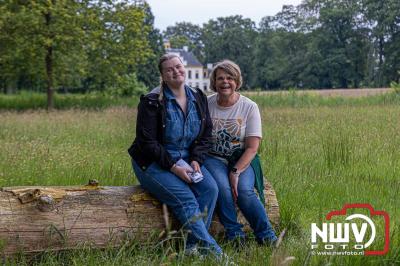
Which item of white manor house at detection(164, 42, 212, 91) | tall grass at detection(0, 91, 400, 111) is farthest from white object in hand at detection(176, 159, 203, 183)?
white manor house at detection(164, 42, 212, 91)

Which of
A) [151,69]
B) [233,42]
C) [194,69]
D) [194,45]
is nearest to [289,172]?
[151,69]

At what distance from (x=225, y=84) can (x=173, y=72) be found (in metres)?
0.49

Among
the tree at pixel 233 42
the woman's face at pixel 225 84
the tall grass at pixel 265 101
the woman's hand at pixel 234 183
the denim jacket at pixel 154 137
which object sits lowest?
the tall grass at pixel 265 101

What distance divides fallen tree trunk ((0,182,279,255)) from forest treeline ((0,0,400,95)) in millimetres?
17835

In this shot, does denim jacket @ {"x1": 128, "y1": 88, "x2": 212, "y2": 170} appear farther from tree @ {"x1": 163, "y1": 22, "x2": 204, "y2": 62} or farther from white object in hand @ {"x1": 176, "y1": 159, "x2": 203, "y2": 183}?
tree @ {"x1": 163, "y1": 22, "x2": 204, "y2": 62}

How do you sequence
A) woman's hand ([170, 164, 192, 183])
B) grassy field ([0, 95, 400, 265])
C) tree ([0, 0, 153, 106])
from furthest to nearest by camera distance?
tree ([0, 0, 153, 106]), woman's hand ([170, 164, 192, 183]), grassy field ([0, 95, 400, 265])

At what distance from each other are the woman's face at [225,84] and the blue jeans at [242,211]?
716mm

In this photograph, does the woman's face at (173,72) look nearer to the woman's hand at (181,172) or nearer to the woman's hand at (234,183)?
the woman's hand at (181,172)

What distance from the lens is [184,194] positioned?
4.07 metres

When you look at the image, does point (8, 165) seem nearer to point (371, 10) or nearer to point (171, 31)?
point (371, 10)

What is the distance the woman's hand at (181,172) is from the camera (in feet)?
13.5

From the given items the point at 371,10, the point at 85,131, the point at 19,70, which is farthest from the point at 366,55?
the point at 85,131

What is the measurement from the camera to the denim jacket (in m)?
4.12

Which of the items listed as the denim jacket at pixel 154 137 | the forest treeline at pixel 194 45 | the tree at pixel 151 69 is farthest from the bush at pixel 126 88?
the tree at pixel 151 69
